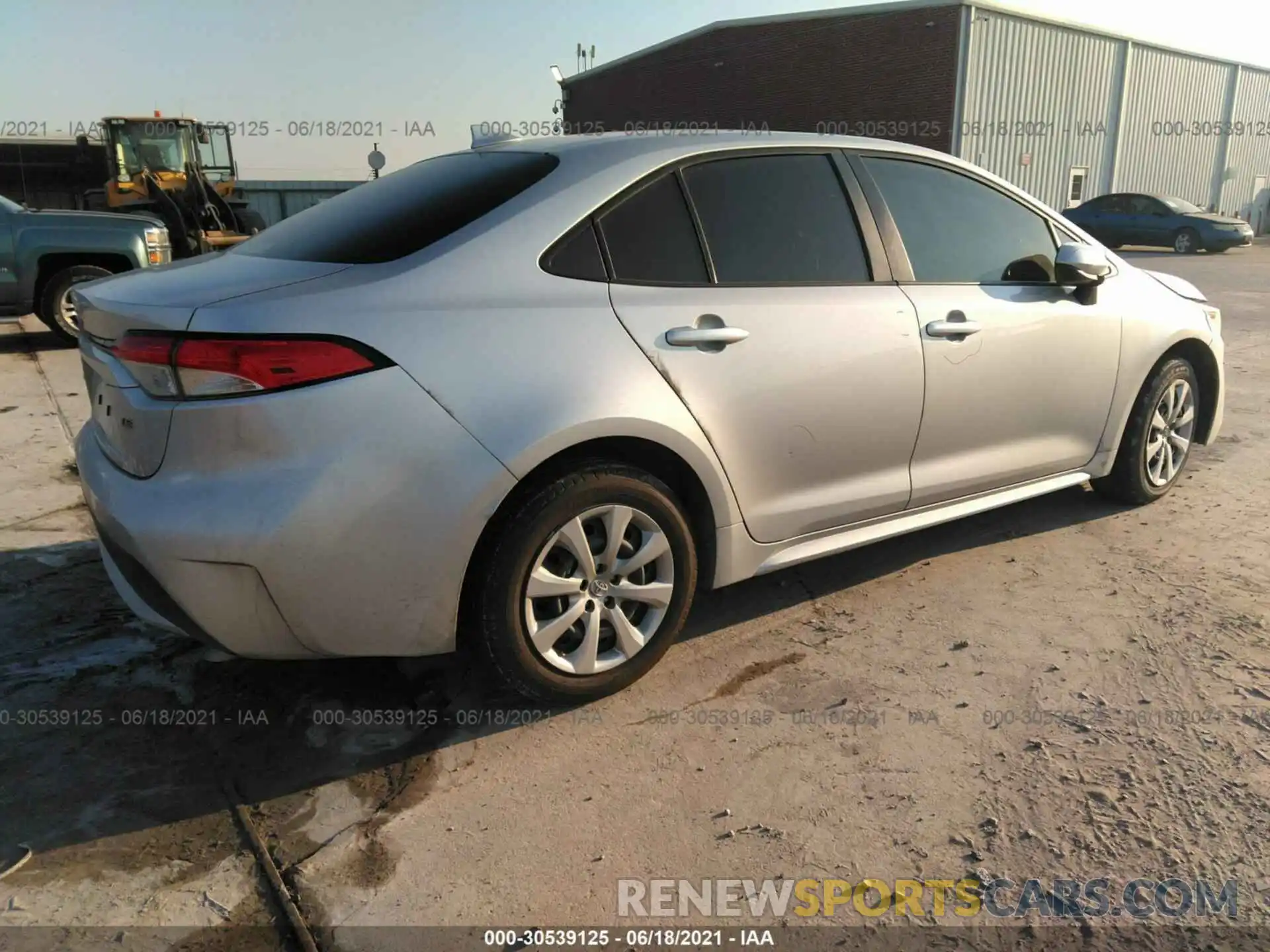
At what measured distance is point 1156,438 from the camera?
174 inches

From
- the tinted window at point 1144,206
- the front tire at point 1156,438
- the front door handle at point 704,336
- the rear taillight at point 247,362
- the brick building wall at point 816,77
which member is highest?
the brick building wall at point 816,77

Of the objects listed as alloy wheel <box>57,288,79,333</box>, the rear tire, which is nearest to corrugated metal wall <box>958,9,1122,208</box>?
the rear tire

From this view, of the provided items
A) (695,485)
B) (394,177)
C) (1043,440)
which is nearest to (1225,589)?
(1043,440)

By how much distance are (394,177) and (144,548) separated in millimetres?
1604

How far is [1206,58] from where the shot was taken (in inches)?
1208

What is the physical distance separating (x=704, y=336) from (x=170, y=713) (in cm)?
193

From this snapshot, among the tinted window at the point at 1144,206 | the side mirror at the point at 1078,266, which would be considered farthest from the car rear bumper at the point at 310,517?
the tinted window at the point at 1144,206

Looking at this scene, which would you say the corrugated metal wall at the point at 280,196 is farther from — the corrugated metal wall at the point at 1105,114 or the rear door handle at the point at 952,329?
the rear door handle at the point at 952,329

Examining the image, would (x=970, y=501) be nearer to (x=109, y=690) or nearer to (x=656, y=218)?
(x=656, y=218)

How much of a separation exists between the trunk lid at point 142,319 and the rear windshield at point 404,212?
0.40 ft

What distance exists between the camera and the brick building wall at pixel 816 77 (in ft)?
82.5

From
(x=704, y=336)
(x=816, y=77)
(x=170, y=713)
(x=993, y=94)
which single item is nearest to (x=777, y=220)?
(x=704, y=336)

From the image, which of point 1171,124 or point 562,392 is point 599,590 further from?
point 1171,124

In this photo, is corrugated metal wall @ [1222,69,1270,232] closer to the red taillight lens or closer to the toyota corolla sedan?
the toyota corolla sedan
